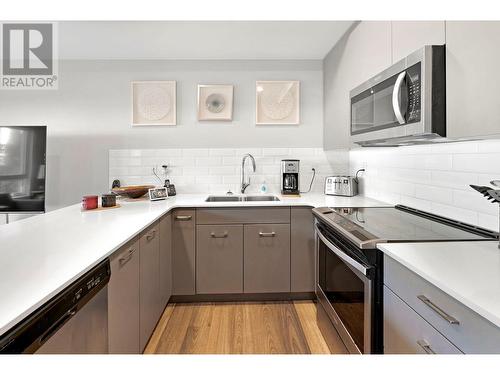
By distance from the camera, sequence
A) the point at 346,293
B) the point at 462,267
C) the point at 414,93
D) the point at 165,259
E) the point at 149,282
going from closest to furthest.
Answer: the point at 462,267 < the point at 414,93 < the point at 346,293 < the point at 149,282 < the point at 165,259

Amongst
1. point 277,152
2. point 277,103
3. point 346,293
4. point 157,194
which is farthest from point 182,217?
point 277,103

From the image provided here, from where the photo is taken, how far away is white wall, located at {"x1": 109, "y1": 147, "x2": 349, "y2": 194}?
3.18 m

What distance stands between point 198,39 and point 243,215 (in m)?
1.52

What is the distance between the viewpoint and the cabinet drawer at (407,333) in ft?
3.08

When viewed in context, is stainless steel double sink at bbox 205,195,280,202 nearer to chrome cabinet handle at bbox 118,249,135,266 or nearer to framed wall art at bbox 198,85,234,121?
framed wall art at bbox 198,85,234,121

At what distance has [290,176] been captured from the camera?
9.93 feet

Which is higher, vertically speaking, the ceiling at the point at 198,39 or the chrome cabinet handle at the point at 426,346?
the ceiling at the point at 198,39

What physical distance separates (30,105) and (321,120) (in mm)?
2907

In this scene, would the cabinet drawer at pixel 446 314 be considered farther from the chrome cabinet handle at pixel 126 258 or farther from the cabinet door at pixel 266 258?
the cabinet door at pixel 266 258

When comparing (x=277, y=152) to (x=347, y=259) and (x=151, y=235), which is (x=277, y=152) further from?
(x=347, y=259)

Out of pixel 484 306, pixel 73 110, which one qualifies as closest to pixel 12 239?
pixel 484 306

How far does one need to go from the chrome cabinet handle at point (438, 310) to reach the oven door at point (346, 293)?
12.7 inches

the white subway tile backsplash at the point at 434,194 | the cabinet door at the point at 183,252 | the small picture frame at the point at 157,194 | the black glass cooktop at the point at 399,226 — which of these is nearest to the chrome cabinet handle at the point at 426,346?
the black glass cooktop at the point at 399,226
